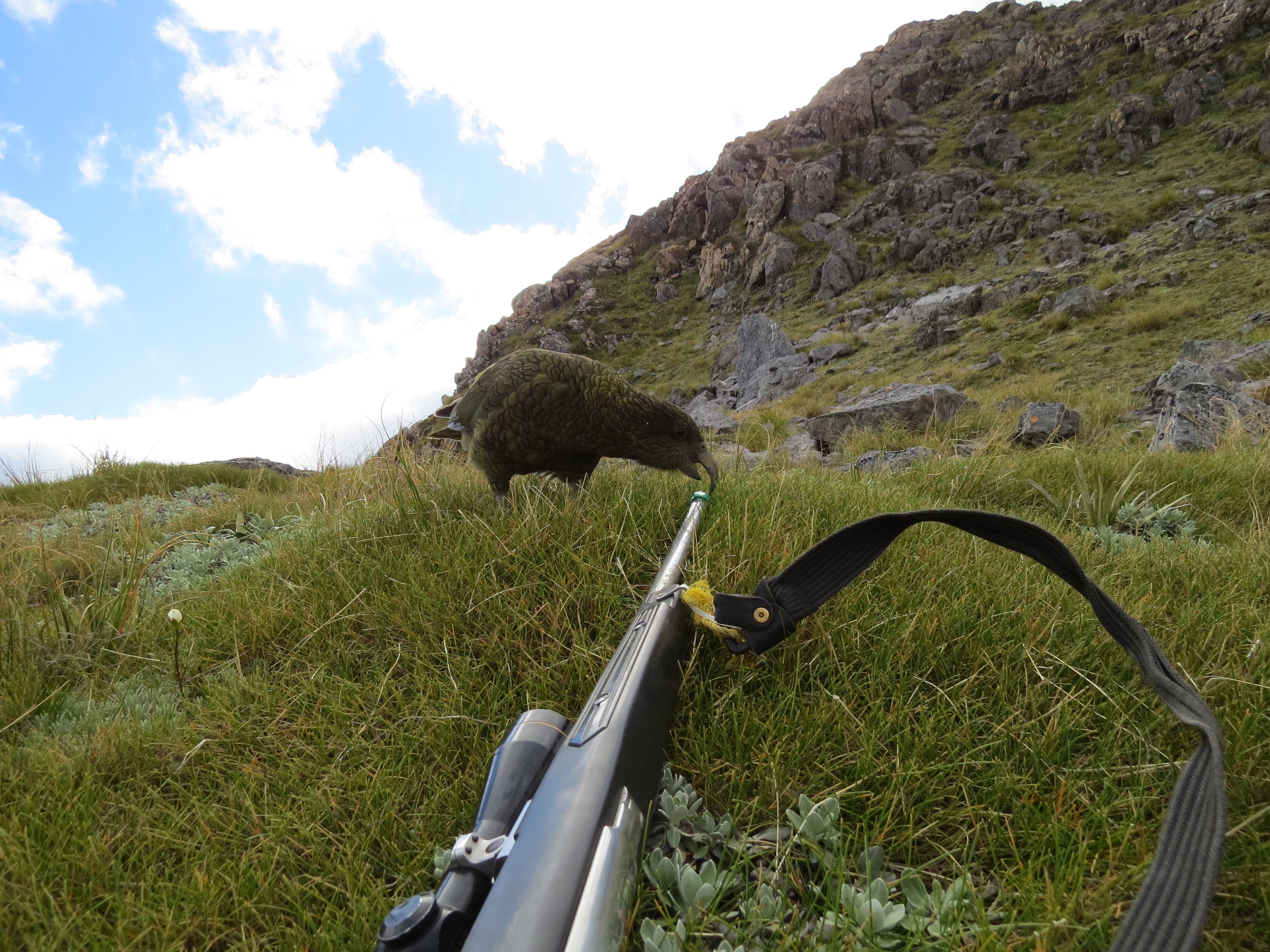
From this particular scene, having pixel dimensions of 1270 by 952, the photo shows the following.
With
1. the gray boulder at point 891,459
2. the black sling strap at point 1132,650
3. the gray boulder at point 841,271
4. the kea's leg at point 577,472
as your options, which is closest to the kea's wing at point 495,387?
the kea's leg at point 577,472

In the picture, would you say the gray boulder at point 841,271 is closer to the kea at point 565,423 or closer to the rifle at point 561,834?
the kea at point 565,423

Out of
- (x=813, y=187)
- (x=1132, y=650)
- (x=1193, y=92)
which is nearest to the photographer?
(x=1132, y=650)

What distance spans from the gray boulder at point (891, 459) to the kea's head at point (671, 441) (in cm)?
204

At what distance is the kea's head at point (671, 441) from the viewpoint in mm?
3857

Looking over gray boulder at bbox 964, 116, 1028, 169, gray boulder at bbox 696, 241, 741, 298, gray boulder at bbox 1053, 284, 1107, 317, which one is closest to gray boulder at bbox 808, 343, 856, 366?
gray boulder at bbox 1053, 284, 1107, 317

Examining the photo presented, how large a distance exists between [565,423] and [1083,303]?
879 inches

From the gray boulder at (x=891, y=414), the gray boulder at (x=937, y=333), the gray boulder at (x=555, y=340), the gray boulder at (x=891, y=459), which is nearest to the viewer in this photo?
the gray boulder at (x=891, y=459)

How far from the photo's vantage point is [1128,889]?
102 centimetres

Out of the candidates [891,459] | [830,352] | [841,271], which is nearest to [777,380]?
[830,352]

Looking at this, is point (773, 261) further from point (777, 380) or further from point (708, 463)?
point (708, 463)

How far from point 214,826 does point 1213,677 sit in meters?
2.57

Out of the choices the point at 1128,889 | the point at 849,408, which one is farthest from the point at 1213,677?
the point at 849,408

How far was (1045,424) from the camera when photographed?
Answer: 6.97 meters

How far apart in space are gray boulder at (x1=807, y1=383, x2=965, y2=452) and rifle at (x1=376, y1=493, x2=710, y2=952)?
25.0ft
